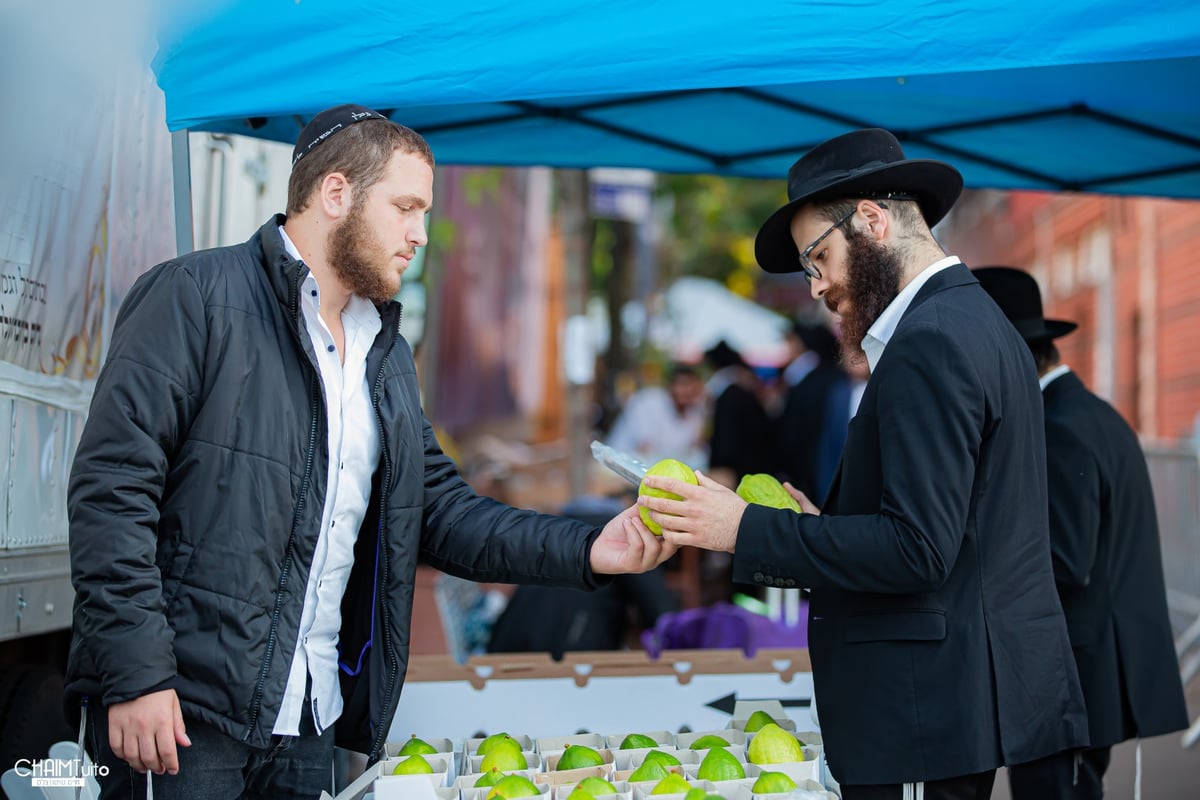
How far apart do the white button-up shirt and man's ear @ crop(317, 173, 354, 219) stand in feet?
0.44

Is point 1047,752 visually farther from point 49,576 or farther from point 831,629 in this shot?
point 49,576

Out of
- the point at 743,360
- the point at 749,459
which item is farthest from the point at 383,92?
the point at 743,360

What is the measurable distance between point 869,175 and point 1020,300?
1449mm

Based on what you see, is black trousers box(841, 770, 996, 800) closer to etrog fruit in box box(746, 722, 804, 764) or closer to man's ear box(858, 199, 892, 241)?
etrog fruit in box box(746, 722, 804, 764)

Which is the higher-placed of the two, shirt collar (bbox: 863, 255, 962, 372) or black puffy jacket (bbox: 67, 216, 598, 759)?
shirt collar (bbox: 863, 255, 962, 372)

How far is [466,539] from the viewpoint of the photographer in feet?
10.4

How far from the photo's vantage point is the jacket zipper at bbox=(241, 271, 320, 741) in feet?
8.29

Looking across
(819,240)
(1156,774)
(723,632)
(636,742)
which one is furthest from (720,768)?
(1156,774)

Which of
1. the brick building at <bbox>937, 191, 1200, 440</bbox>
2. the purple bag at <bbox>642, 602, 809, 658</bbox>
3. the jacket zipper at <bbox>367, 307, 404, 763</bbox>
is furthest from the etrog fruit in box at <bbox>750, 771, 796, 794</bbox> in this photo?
the brick building at <bbox>937, 191, 1200, 440</bbox>

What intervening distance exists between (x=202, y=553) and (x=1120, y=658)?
2.93m

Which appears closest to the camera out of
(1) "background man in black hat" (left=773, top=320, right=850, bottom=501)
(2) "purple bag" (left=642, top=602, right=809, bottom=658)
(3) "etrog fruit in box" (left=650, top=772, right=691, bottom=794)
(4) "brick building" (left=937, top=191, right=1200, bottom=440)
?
(3) "etrog fruit in box" (left=650, top=772, right=691, bottom=794)

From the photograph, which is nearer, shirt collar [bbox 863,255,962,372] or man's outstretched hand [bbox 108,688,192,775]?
man's outstretched hand [bbox 108,688,192,775]

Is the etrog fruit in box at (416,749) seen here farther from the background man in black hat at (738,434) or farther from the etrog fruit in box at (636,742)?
the background man in black hat at (738,434)

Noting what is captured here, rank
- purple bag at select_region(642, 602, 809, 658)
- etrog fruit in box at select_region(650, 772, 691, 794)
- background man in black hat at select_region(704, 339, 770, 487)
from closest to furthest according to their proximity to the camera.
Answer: etrog fruit in box at select_region(650, 772, 691, 794) → purple bag at select_region(642, 602, 809, 658) → background man in black hat at select_region(704, 339, 770, 487)
